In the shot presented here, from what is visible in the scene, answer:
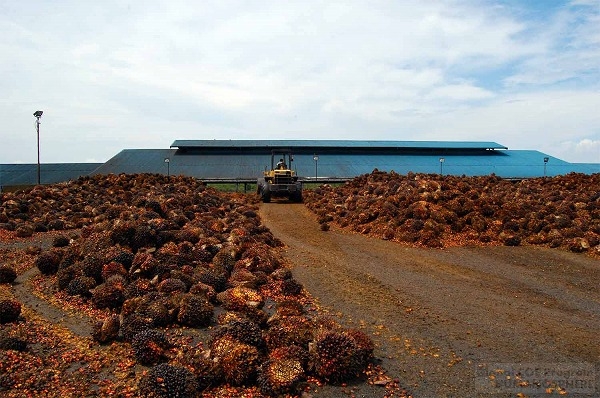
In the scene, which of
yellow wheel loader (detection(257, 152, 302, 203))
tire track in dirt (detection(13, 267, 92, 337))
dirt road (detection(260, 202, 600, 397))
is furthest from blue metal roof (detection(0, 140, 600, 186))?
tire track in dirt (detection(13, 267, 92, 337))

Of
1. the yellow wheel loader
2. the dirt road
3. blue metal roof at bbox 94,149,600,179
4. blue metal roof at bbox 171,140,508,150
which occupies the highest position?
blue metal roof at bbox 171,140,508,150

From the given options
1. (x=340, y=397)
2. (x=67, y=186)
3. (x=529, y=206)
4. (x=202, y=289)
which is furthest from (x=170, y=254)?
(x=67, y=186)

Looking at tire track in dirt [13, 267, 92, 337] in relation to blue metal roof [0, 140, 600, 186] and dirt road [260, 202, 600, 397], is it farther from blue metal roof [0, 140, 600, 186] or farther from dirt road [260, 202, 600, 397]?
blue metal roof [0, 140, 600, 186]

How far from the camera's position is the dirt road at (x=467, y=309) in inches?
297

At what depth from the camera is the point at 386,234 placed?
20641mm

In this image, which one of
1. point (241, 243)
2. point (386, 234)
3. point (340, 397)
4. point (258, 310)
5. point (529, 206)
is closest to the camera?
point (340, 397)

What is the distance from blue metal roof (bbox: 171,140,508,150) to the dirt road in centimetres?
4849

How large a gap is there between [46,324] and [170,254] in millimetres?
3394

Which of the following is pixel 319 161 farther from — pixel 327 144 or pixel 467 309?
pixel 467 309

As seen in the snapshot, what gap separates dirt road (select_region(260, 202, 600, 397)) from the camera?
7.54m

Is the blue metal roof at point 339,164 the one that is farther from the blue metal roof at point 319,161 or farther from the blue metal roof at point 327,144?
the blue metal roof at point 327,144

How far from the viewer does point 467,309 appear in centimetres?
1088

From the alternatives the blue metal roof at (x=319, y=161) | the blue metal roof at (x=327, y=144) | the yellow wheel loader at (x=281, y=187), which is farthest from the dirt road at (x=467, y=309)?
the blue metal roof at (x=327, y=144)

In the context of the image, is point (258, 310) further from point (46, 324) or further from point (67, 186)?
point (67, 186)
